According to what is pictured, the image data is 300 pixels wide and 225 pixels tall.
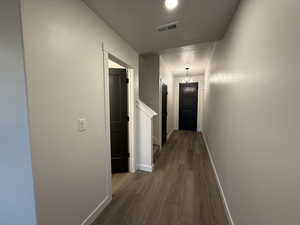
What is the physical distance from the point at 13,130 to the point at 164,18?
1898 mm

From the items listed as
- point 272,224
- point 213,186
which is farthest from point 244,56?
point 213,186

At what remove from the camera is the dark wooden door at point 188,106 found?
621 centimetres

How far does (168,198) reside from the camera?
195 cm

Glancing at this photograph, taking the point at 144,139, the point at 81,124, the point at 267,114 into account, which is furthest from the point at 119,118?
the point at 267,114

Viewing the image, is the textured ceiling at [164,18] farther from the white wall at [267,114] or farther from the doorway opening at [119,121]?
the doorway opening at [119,121]

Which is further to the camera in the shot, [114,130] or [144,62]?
[144,62]

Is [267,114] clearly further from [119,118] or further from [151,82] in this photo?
[151,82]

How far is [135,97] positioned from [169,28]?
128cm

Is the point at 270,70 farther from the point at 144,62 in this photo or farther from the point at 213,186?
the point at 144,62

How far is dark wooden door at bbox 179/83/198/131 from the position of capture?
20.4ft

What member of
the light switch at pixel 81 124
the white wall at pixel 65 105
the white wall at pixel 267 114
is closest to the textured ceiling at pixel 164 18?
the white wall at pixel 65 105

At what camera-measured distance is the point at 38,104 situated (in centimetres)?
97

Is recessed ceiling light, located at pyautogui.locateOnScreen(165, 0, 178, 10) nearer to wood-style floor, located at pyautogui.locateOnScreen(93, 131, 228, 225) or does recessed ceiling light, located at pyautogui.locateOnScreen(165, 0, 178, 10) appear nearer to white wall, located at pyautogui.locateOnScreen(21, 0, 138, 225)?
white wall, located at pyautogui.locateOnScreen(21, 0, 138, 225)

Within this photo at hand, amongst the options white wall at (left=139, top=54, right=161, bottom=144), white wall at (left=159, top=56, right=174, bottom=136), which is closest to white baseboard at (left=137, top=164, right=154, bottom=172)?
white wall at (left=139, top=54, right=161, bottom=144)
